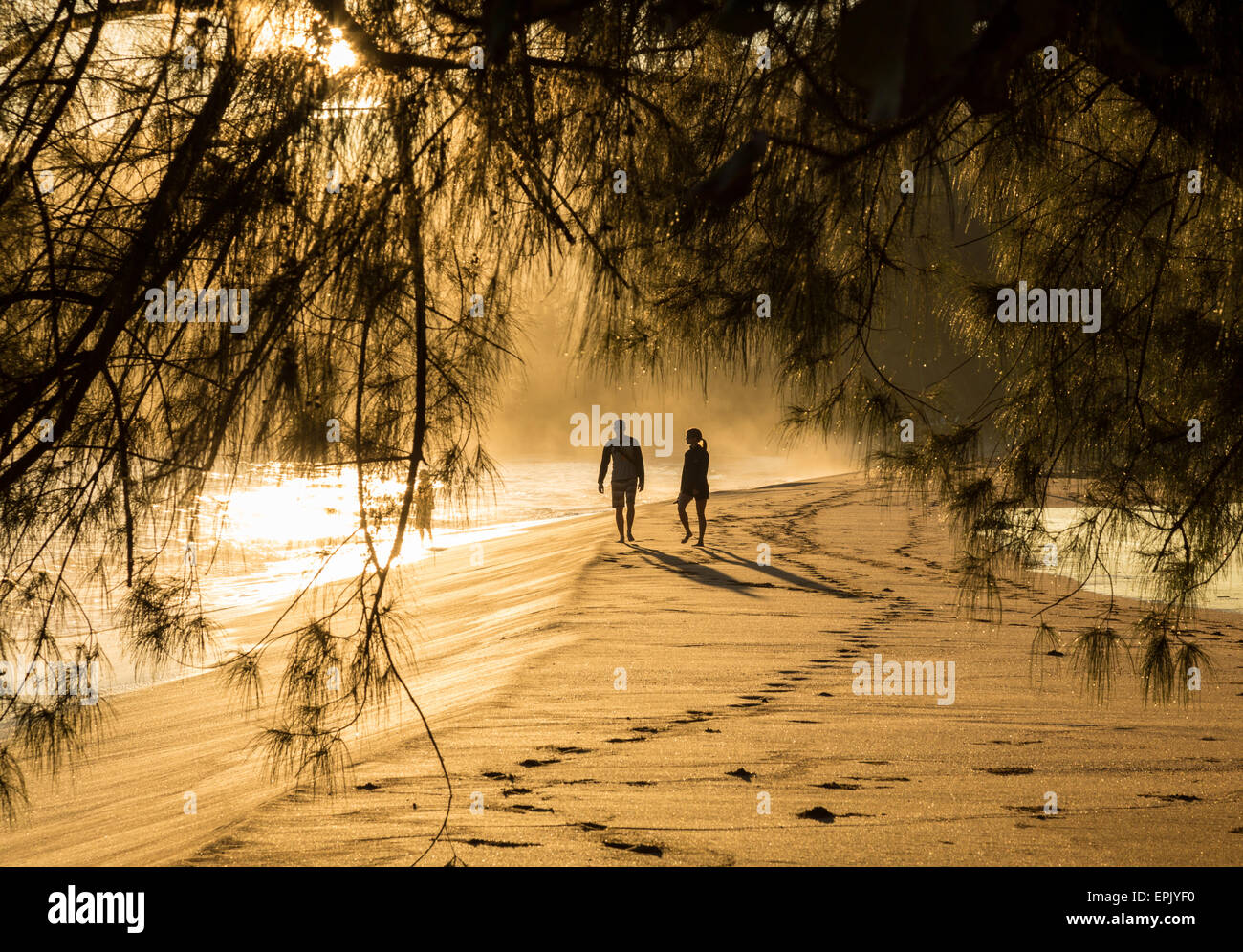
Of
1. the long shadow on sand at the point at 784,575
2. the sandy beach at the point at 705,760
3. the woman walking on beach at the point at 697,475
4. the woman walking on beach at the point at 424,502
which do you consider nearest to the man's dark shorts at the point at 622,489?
the woman walking on beach at the point at 697,475

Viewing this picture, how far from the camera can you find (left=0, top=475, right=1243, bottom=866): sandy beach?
10.1 feet

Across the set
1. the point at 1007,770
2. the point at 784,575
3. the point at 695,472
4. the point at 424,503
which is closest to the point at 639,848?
the point at 424,503

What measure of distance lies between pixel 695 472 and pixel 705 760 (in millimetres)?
7044

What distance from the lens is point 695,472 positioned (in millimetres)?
10773

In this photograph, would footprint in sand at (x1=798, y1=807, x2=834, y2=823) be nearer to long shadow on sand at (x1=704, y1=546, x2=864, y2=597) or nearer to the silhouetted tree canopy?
the silhouetted tree canopy

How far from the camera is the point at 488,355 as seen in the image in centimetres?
252

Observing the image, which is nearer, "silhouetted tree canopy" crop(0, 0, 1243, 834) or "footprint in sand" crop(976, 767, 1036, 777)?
"silhouetted tree canopy" crop(0, 0, 1243, 834)

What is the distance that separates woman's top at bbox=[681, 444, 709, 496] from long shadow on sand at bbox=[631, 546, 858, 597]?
0.64 metres

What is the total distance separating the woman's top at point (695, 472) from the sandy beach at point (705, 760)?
332cm

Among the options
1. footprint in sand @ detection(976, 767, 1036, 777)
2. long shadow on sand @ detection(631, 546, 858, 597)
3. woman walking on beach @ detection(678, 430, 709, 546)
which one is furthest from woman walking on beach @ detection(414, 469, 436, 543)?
woman walking on beach @ detection(678, 430, 709, 546)

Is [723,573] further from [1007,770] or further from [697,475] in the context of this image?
[1007,770]

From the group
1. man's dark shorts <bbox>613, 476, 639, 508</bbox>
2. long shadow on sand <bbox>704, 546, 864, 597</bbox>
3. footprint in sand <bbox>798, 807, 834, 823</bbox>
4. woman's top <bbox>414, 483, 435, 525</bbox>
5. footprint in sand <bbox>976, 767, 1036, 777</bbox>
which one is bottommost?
footprint in sand <bbox>976, 767, 1036, 777</bbox>
